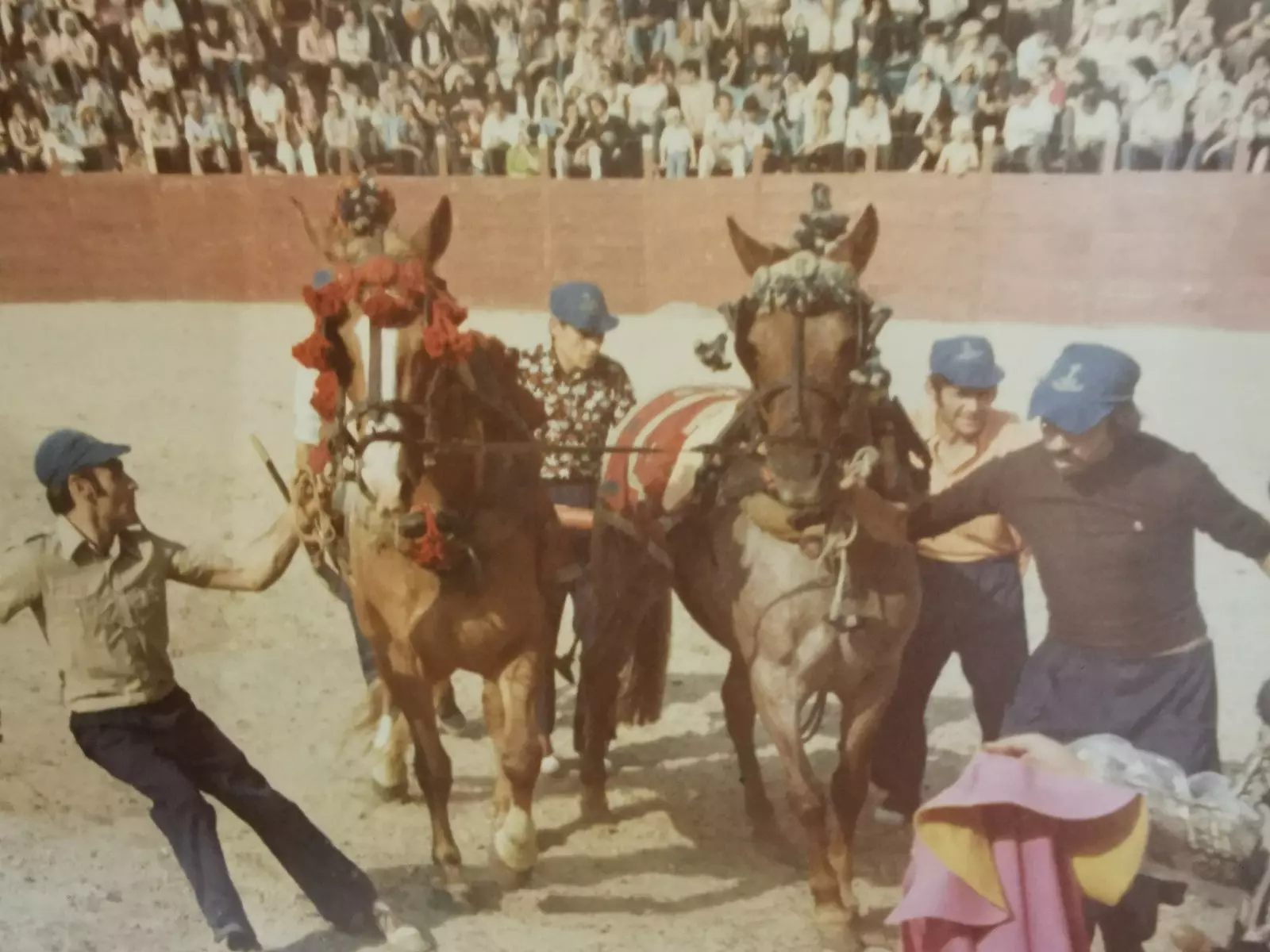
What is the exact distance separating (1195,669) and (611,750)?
826mm

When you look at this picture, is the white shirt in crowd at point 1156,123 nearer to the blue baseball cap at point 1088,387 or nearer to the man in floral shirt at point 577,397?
the blue baseball cap at point 1088,387

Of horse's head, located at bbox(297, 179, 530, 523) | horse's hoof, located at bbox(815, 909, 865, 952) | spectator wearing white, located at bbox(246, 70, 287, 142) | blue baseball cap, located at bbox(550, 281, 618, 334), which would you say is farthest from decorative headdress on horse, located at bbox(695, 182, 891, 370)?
horse's hoof, located at bbox(815, 909, 865, 952)

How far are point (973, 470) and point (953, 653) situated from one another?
0.28 m

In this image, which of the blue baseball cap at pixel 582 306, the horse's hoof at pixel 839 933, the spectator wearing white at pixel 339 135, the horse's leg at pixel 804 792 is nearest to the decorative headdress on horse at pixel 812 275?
the blue baseball cap at pixel 582 306

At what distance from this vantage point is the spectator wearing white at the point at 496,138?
54.5 inches

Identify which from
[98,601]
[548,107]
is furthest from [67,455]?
[548,107]

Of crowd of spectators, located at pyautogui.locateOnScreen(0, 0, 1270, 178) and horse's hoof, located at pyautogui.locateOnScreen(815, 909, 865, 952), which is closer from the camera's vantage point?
crowd of spectators, located at pyautogui.locateOnScreen(0, 0, 1270, 178)

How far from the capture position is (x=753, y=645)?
1.38 m

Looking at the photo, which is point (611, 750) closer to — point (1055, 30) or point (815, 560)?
point (815, 560)

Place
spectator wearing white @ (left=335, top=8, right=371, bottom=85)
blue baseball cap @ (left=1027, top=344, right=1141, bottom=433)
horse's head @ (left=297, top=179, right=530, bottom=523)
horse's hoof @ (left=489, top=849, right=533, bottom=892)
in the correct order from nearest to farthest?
horse's head @ (left=297, top=179, right=530, bottom=523)
blue baseball cap @ (left=1027, top=344, right=1141, bottom=433)
spectator wearing white @ (left=335, top=8, right=371, bottom=85)
horse's hoof @ (left=489, top=849, right=533, bottom=892)

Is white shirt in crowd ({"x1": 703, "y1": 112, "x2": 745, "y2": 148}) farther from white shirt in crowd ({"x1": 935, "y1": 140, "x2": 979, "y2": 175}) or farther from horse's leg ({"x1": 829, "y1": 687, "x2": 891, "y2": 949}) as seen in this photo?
horse's leg ({"x1": 829, "y1": 687, "x2": 891, "y2": 949})

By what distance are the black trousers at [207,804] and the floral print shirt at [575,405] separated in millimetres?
616

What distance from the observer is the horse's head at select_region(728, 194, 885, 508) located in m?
1.20

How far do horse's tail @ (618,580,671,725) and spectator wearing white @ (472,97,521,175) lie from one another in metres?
0.68
